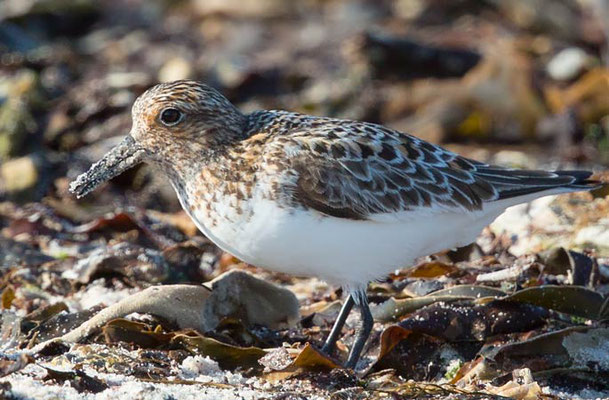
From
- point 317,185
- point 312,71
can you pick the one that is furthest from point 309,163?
point 312,71

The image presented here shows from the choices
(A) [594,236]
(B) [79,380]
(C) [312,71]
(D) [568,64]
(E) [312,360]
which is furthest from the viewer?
(C) [312,71]

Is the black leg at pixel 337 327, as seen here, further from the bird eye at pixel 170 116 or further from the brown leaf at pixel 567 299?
the bird eye at pixel 170 116

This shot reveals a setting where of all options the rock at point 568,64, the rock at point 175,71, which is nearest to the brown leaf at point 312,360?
the rock at point 175,71

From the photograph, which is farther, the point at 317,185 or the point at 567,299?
the point at 567,299

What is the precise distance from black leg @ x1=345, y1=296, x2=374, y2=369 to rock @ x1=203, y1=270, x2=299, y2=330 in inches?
16.3

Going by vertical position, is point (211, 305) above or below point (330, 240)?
below

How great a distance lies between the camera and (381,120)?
33.0 feet

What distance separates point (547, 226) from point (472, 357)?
199cm

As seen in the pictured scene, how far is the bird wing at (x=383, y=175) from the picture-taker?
4.52 m

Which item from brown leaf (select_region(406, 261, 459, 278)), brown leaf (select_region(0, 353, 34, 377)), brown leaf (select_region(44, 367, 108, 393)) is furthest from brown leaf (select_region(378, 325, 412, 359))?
brown leaf (select_region(0, 353, 34, 377))

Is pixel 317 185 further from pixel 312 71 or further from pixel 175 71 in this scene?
pixel 312 71

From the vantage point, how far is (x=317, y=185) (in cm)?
449

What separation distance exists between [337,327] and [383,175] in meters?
0.71

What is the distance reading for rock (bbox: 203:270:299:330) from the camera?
16.1 feet
